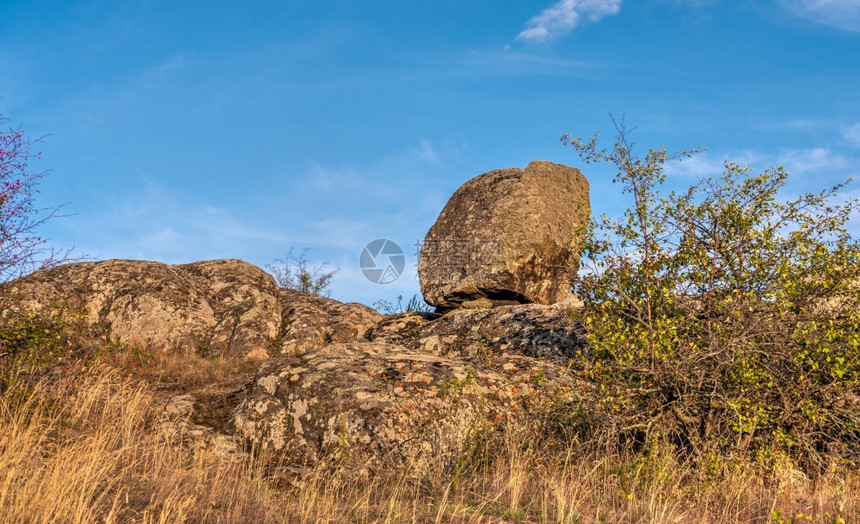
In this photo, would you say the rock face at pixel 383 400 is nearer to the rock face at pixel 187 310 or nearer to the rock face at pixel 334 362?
the rock face at pixel 334 362

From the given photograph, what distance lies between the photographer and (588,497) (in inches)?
272

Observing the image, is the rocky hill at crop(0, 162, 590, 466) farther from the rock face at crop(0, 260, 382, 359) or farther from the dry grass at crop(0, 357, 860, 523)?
the dry grass at crop(0, 357, 860, 523)

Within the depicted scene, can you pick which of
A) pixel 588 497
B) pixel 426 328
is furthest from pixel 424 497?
pixel 426 328

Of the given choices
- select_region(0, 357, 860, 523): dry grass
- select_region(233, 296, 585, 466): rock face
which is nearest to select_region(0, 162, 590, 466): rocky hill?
select_region(233, 296, 585, 466): rock face

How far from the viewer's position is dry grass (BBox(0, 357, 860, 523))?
233 inches

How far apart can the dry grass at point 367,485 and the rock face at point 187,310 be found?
602cm

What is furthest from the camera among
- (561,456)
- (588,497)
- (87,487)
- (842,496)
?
(561,456)

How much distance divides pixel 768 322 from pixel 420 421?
4452mm

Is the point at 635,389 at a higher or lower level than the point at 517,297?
lower

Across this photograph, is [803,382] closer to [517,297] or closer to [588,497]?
[588,497]

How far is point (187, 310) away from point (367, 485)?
10.3 m

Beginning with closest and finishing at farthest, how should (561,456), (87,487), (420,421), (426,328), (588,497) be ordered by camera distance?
(87,487), (588,497), (561,456), (420,421), (426,328)

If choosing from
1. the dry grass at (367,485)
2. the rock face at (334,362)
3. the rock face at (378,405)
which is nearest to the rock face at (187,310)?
the rock face at (334,362)

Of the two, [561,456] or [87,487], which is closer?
[87,487]
